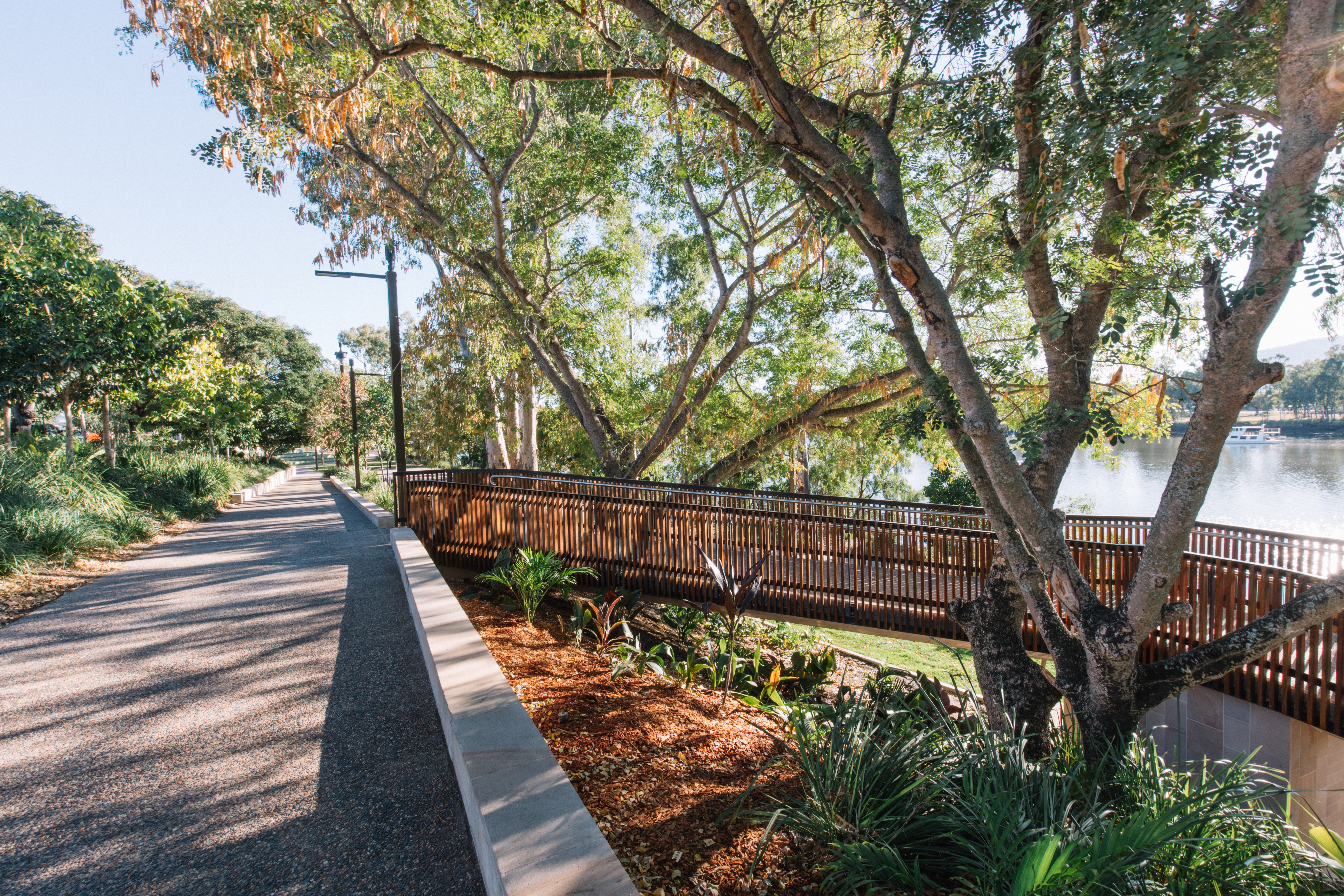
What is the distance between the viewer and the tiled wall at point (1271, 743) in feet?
16.9

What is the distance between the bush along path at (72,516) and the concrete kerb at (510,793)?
5.86 meters

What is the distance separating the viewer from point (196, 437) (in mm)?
23641

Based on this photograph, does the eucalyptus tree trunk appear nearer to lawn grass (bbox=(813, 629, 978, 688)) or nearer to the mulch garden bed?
the mulch garden bed

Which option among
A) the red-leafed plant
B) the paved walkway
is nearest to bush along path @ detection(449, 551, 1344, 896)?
the paved walkway

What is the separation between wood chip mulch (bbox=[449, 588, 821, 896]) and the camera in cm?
246

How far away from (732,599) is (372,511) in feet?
34.9

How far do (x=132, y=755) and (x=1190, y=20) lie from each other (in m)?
7.67

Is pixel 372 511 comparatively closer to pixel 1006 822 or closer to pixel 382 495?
pixel 382 495

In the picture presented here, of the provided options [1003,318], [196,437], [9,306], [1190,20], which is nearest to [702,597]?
[1190,20]

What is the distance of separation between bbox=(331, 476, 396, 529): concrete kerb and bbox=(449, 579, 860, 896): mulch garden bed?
23.1 ft

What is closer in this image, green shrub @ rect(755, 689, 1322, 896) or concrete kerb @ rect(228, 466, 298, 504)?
green shrub @ rect(755, 689, 1322, 896)

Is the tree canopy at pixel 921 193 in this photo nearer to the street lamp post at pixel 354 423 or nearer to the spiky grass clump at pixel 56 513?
the spiky grass clump at pixel 56 513

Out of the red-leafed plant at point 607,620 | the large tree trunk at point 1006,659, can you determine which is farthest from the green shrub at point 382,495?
the large tree trunk at point 1006,659

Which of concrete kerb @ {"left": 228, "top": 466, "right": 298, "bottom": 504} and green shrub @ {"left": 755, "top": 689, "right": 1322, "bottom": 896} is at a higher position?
green shrub @ {"left": 755, "top": 689, "right": 1322, "bottom": 896}
